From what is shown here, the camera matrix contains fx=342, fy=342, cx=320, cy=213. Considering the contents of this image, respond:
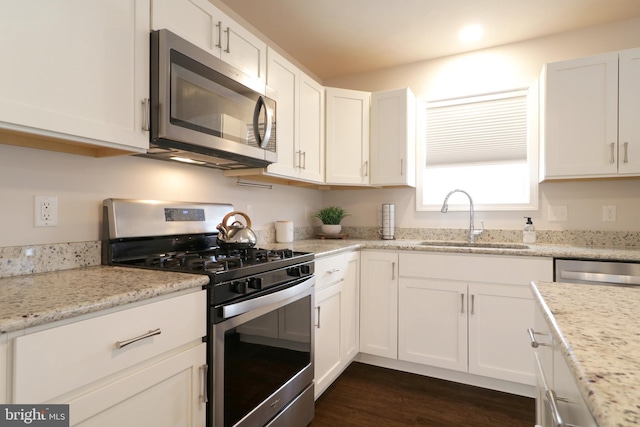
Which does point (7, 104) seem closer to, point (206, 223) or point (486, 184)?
point (206, 223)

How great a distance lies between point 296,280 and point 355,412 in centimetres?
92

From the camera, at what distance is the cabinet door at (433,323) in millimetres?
2291

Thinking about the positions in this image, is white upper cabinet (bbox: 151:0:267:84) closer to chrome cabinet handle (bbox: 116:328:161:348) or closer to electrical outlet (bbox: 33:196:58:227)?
electrical outlet (bbox: 33:196:58:227)

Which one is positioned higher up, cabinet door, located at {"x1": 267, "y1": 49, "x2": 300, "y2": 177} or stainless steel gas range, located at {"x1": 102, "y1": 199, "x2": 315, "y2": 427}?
cabinet door, located at {"x1": 267, "y1": 49, "x2": 300, "y2": 177}

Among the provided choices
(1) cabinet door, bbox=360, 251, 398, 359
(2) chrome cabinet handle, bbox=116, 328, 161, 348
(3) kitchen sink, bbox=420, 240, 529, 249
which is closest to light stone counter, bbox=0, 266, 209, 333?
(2) chrome cabinet handle, bbox=116, 328, 161, 348

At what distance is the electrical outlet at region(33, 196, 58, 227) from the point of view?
131 cm

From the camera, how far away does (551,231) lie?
2592 mm

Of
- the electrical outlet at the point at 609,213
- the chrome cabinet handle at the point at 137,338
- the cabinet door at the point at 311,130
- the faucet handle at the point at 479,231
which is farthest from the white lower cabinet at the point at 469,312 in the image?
the chrome cabinet handle at the point at 137,338

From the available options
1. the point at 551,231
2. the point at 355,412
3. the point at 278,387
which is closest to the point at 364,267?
the point at 355,412

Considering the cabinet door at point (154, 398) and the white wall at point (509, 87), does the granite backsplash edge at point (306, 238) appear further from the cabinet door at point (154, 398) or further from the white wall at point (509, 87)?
the cabinet door at point (154, 398)

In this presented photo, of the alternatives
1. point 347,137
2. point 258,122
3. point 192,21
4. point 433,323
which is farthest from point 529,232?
point 192,21

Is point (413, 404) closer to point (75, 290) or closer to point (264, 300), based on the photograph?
point (264, 300)

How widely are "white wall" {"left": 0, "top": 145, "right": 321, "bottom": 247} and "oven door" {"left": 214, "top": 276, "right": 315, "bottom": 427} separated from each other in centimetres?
78

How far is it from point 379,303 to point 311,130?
1.39m
